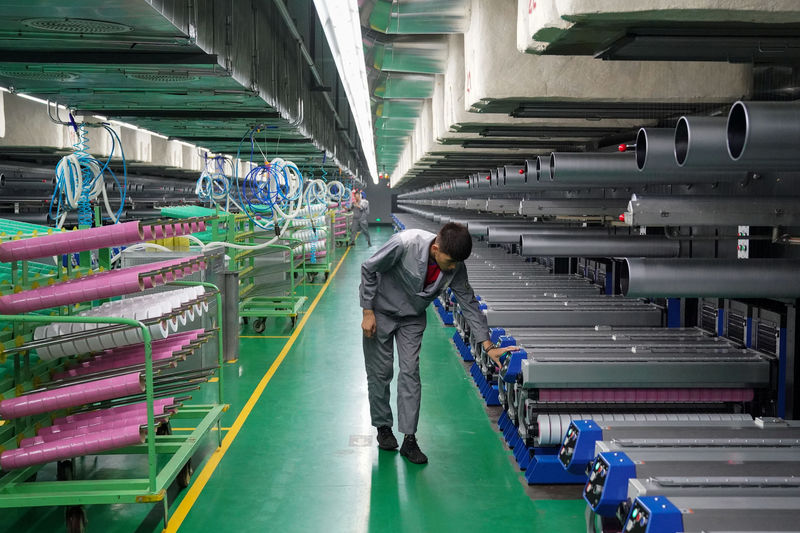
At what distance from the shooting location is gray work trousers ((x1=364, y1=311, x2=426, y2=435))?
15.7ft

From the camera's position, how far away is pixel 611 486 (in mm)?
2723

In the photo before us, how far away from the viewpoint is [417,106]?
10.5 metres


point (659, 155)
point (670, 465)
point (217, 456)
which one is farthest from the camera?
point (217, 456)

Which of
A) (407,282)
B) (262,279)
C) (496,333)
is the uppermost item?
(407,282)

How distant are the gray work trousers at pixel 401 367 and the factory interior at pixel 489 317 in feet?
0.15

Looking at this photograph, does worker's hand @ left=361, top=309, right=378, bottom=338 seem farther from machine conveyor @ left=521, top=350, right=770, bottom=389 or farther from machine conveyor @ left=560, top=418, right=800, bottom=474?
machine conveyor @ left=560, top=418, right=800, bottom=474

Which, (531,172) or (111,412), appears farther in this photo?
(531,172)

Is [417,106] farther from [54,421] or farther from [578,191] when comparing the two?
[54,421]

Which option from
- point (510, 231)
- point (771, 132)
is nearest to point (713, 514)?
point (771, 132)

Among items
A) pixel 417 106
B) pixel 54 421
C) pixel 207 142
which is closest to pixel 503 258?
pixel 417 106

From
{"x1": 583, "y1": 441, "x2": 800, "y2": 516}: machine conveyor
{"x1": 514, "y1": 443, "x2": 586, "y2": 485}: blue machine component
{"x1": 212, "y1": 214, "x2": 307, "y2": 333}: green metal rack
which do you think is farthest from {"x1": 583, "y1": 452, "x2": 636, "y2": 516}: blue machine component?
{"x1": 212, "y1": 214, "x2": 307, "y2": 333}: green metal rack

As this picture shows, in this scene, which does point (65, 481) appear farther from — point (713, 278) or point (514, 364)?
point (713, 278)

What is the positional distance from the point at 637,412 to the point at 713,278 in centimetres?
112

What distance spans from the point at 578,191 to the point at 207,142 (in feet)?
16.3
